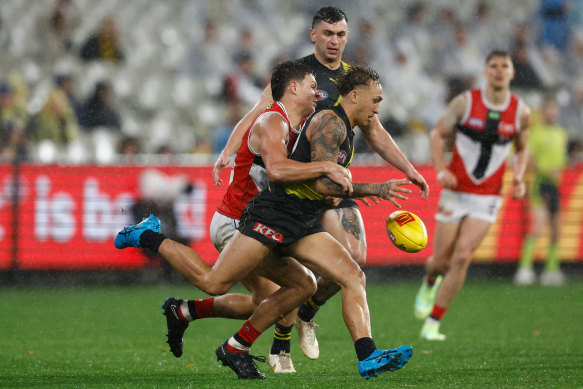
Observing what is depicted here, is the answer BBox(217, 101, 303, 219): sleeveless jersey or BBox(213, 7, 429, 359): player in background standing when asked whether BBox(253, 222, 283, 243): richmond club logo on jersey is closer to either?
BBox(217, 101, 303, 219): sleeveless jersey

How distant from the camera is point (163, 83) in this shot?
54.9 feet

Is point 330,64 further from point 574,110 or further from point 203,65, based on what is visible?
point 574,110

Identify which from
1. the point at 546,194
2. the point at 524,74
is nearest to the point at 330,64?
the point at 546,194

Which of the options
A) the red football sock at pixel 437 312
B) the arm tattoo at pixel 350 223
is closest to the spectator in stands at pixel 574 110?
the red football sock at pixel 437 312

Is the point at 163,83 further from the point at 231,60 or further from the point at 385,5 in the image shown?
the point at 385,5

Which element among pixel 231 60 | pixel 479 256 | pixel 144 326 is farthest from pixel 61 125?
pixel 479 256

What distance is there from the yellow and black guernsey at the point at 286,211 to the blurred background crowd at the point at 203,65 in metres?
8.05

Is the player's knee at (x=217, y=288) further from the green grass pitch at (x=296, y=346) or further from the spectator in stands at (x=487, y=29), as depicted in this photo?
the spectator in stands at (x=487, y=29)

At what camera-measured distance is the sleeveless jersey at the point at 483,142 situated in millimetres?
9867

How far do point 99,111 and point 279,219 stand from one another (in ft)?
31.7

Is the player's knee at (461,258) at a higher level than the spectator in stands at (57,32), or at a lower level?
lower

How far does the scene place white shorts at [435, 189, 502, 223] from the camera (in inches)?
379

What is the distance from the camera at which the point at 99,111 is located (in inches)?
601

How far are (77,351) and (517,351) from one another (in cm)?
401
